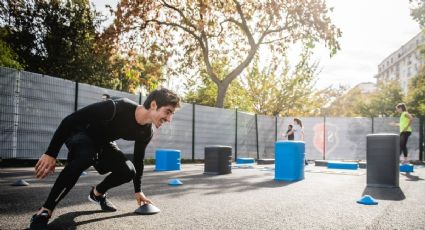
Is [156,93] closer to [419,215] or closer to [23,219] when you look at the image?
[23,219]

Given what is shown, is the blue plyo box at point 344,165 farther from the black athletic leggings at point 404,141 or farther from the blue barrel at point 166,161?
the blue barrel at point 166,161

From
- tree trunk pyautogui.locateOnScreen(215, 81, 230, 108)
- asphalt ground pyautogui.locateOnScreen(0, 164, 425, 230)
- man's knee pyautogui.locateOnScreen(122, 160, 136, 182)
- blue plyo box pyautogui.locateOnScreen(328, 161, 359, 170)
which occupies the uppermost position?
tree trunk pyautogui.locateOnScreen(215, 81, 230, 108)

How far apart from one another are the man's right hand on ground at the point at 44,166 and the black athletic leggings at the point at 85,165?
0.13m

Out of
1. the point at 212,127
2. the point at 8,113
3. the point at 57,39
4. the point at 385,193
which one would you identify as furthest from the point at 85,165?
the point at 57,39

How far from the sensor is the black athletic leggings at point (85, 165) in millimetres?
3176

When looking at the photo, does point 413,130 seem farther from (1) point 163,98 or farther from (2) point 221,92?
(1) point 163,98

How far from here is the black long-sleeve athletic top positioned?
3330 millimetres

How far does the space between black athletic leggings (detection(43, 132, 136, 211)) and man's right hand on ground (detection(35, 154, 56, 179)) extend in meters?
0.13

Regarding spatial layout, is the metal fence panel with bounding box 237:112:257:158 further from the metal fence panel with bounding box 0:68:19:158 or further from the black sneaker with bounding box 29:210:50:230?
the black sneaker with bounding box 29:210:50:230

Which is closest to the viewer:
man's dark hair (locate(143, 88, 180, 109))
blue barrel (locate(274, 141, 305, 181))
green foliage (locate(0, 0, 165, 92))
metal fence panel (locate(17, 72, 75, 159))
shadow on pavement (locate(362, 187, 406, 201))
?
man's dark hair (locate(143, 88, 180, 109))

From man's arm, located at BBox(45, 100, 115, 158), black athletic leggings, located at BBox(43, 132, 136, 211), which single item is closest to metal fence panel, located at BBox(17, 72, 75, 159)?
black athletic leggings, located at BBox(43, 132, 136, 211)

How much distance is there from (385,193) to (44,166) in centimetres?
599

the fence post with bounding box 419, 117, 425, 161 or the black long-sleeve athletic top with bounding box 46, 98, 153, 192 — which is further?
the fence post with bounding box 419, 117, 425, 161

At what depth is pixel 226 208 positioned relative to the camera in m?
4.87
